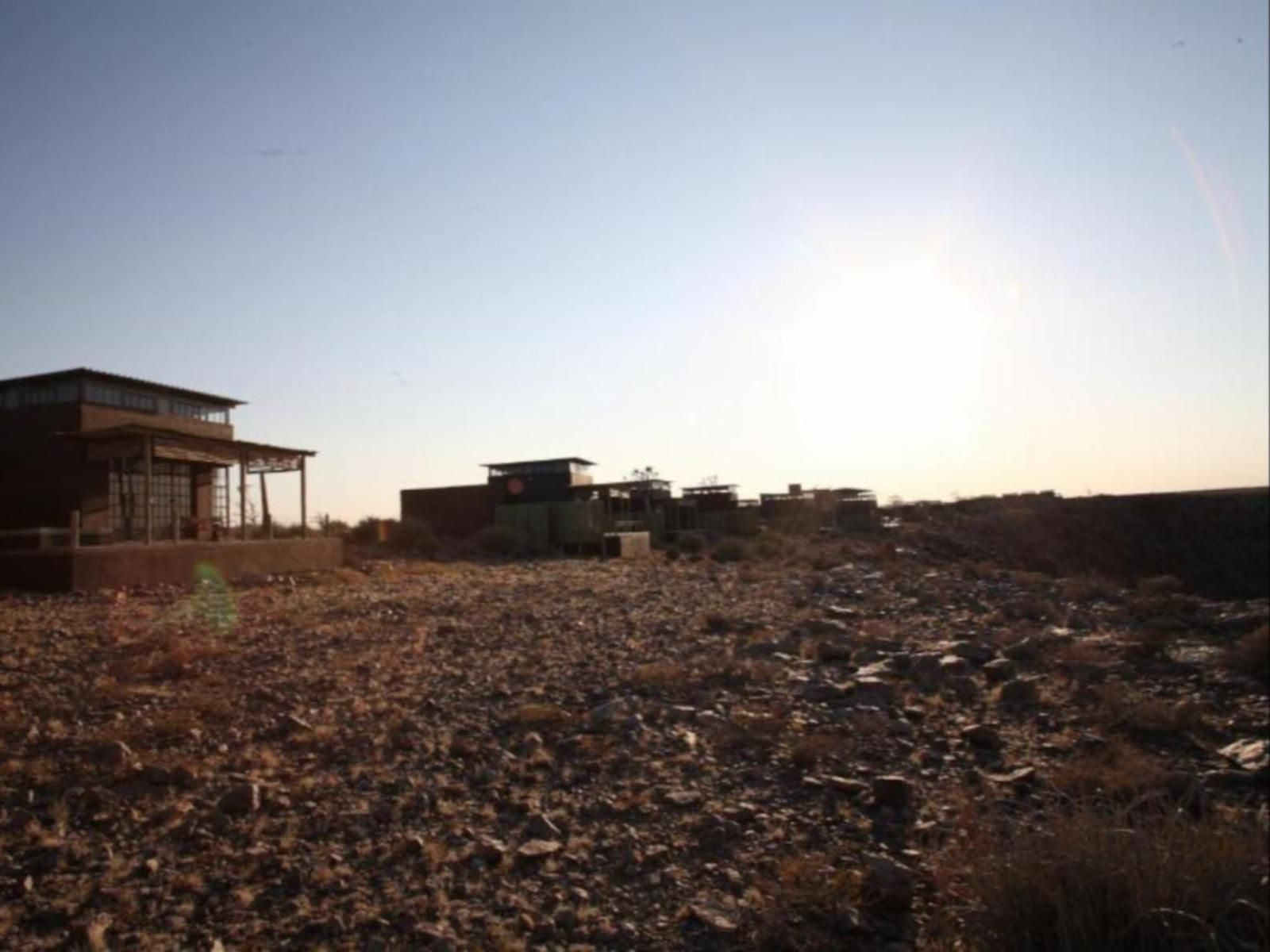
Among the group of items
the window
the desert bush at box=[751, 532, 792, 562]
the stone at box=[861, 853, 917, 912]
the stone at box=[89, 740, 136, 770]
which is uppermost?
the window

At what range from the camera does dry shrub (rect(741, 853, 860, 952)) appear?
434cm

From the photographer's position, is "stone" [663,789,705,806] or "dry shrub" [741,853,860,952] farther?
"stone" [663,789,705,806]

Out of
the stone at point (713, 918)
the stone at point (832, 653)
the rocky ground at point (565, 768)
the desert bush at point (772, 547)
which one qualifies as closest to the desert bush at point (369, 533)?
the desert bush at point (772, 547)

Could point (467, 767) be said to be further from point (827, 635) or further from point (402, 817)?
point (827, 635)

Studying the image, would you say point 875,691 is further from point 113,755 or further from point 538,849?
point 113,755

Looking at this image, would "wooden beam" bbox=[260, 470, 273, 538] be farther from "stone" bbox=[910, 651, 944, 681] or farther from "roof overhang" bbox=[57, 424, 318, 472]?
"stone" bbox=[910, 651, 944, 681]

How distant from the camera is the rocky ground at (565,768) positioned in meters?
4.64

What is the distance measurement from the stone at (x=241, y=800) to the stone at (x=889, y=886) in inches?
152

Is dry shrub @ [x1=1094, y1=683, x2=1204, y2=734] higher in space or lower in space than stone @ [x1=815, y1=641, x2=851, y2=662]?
lower

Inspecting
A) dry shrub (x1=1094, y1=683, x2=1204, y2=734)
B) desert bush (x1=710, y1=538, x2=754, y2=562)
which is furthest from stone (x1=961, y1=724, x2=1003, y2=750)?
desert bush (x1=710, y1=538, x2=754, y2=562)

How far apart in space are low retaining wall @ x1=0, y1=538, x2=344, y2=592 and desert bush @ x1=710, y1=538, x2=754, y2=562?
1342cm

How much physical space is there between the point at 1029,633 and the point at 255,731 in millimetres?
9346

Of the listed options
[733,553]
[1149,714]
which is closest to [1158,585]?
[733,553]

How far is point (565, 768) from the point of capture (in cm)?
686
